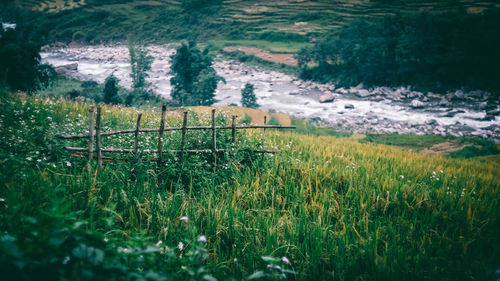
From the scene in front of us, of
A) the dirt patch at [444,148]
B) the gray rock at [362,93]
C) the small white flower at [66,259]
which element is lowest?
the dirt patch at [444,148]

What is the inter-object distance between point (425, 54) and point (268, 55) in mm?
28653

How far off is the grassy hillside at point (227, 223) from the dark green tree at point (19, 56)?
1327cm

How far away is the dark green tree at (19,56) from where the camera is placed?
48.3 ft

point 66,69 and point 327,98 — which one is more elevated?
point 66,69

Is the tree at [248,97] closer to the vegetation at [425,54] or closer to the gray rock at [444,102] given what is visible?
the vegetation at [425,54]

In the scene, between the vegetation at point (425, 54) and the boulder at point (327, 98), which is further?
the boulder at point (327, 98)

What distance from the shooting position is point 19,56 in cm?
1503

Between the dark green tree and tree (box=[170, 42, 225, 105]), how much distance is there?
39.6 feet

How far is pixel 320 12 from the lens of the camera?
78.9 metres

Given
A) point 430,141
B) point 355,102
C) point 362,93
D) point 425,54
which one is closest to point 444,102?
point 425,54

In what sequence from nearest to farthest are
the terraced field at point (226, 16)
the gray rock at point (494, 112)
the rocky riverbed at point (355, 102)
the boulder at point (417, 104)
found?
the rocky riverbed at point (355, 102) → the gray rock at point (494, 112) → the boulder at point (417, 104) → the terraced field at point (226, 16)

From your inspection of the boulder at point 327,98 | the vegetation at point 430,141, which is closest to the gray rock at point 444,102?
the vegetation at point 430,141

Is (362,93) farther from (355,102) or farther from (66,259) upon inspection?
(66,259)

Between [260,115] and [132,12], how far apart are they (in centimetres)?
8191
